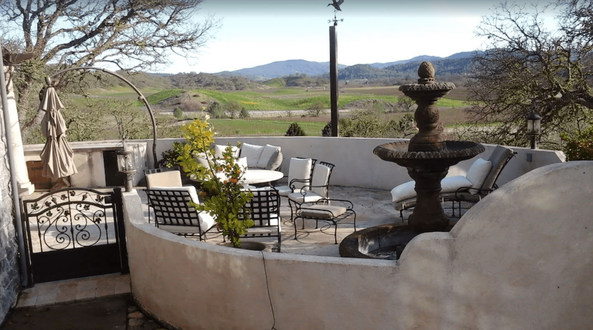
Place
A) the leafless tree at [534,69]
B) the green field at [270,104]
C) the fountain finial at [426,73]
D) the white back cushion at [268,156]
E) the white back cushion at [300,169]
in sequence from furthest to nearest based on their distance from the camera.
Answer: the green field at [270,104], the leafless tree at [534,69], the white back cushion at [268,156], the white back cushion at [300,169], the fountain finial at [426,73]

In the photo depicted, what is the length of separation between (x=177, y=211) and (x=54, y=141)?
4939 mm

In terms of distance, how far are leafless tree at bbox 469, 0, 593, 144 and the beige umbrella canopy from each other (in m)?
11.3

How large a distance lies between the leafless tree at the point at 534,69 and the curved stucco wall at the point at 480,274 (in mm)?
10804

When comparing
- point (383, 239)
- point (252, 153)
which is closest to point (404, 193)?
point (383, 239)

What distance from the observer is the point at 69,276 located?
6.51m

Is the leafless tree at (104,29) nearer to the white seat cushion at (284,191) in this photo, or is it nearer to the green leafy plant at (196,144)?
the white seat cushion at (284,191)

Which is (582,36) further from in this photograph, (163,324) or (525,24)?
(163,324)

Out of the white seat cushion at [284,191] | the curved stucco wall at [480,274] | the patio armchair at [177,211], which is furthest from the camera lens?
the white seat cushion at [284,191]

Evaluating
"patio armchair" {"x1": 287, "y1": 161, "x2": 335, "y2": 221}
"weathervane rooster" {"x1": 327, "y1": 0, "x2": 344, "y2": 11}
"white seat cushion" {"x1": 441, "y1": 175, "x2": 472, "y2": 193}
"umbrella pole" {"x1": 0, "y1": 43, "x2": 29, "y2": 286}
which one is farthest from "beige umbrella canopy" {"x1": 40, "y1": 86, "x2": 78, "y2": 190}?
"white seat cushion" {"x1": 441, "y1": 175, "x2": 472, "y2": 193}

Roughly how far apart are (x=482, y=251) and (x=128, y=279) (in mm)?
4309

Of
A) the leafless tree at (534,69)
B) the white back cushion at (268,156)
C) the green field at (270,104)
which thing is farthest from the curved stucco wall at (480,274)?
the green field at (270,104)

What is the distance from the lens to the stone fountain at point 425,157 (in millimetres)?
5738

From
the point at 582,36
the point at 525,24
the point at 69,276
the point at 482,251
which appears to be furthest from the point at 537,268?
the point at 525,24

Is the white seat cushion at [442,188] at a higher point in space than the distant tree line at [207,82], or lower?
lower
